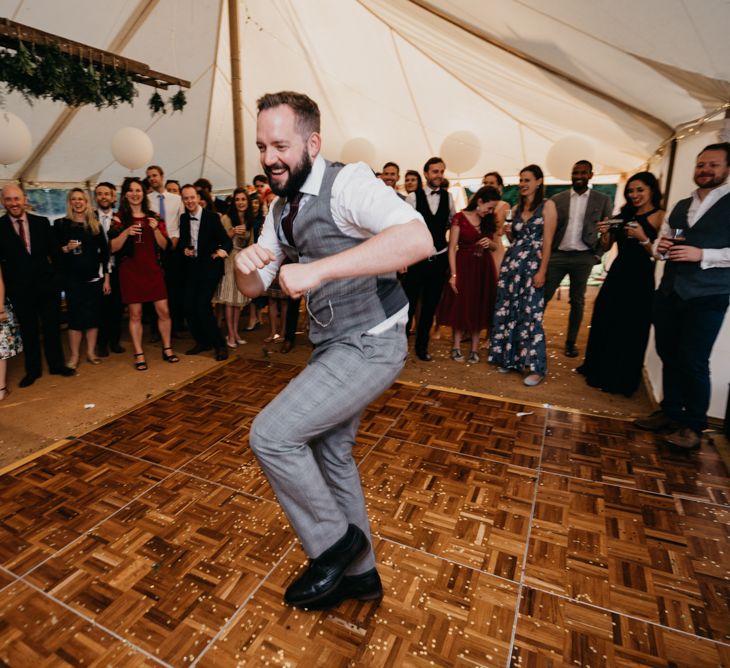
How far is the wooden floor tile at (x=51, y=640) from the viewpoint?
4.02ft

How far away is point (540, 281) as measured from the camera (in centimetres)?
317

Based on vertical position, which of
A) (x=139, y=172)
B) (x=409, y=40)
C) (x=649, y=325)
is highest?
(x=409, y=40)

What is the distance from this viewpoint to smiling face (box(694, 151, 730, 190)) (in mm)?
2111

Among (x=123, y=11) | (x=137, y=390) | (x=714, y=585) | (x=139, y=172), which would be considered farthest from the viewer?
(x=139, y=172)

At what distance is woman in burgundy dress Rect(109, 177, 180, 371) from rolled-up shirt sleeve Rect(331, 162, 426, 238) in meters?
2.88

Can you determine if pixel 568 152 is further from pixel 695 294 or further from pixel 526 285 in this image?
pixel 695 294

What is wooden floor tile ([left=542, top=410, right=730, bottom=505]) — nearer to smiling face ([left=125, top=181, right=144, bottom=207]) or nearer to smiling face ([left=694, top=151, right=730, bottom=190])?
smiling face ([left=694, top=151, right=730, bottom=190])

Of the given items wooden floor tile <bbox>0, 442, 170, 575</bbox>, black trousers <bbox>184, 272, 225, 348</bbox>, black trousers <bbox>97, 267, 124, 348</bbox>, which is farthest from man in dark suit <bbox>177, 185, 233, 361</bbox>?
wooden floor tile <bbox>0, 442, 170, 575</bbox>

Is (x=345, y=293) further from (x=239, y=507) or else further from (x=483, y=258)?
(x=483, y=258)

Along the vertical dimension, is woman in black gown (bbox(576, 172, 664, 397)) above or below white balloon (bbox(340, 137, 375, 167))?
below

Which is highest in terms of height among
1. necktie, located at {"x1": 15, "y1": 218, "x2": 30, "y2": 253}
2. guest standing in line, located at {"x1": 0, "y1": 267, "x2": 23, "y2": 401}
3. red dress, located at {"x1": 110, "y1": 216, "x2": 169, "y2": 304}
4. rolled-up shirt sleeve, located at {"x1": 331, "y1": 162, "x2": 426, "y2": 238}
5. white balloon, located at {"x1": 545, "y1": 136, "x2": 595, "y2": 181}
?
white balloon, located at {"x1": 545, "y1": 136, "x2": 595, "y2": 181}

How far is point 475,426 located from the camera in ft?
8.61

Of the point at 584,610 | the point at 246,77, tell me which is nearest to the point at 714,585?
the point at 584,610

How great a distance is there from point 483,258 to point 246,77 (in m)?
5.21
